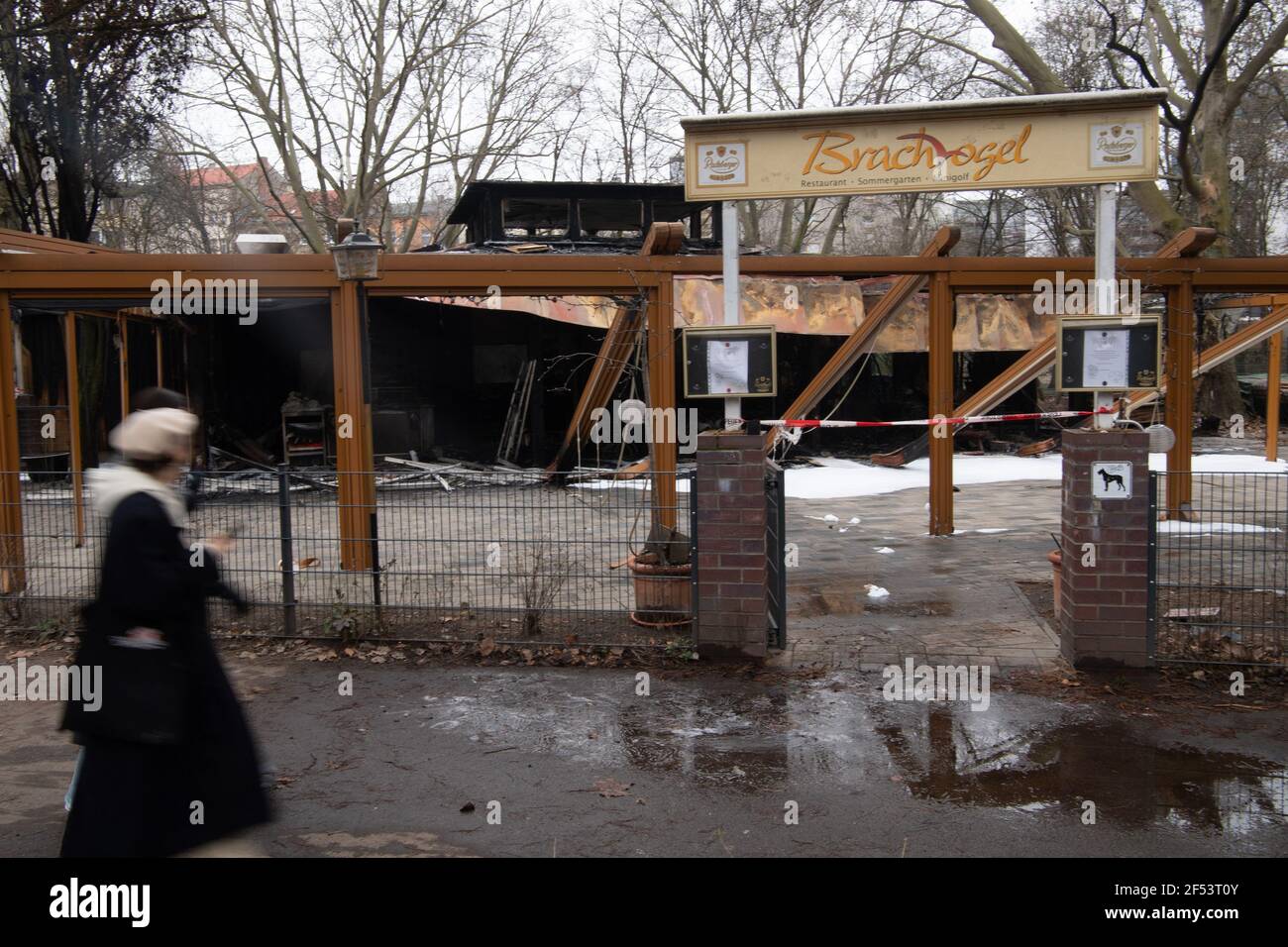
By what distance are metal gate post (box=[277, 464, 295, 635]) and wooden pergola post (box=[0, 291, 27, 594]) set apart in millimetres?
2321

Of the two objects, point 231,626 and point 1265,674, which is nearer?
point 1265,674

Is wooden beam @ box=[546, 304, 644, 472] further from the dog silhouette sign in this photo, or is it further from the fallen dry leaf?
the fallen dry leaf

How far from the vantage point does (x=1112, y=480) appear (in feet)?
20.5

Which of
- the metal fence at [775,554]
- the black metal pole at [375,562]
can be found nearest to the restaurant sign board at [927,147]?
the metal fence at [775,554]

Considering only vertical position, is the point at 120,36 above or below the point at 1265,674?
above

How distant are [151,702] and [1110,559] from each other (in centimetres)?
525

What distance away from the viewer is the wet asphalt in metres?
4.25

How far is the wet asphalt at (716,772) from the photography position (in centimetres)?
425

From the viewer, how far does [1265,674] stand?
20.2ft

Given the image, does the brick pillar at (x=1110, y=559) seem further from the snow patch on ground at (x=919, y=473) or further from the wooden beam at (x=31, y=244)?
the wooden beam at (x=31, y=244)

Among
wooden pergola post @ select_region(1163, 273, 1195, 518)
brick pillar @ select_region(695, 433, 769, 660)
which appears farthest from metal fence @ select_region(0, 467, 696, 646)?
wooden pergola post @ select_region(1163, 273, 1195, 518)

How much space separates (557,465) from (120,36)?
1102 cm

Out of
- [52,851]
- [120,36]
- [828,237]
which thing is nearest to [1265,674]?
[52,851]

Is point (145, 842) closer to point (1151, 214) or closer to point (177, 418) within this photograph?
point (177, 418)
